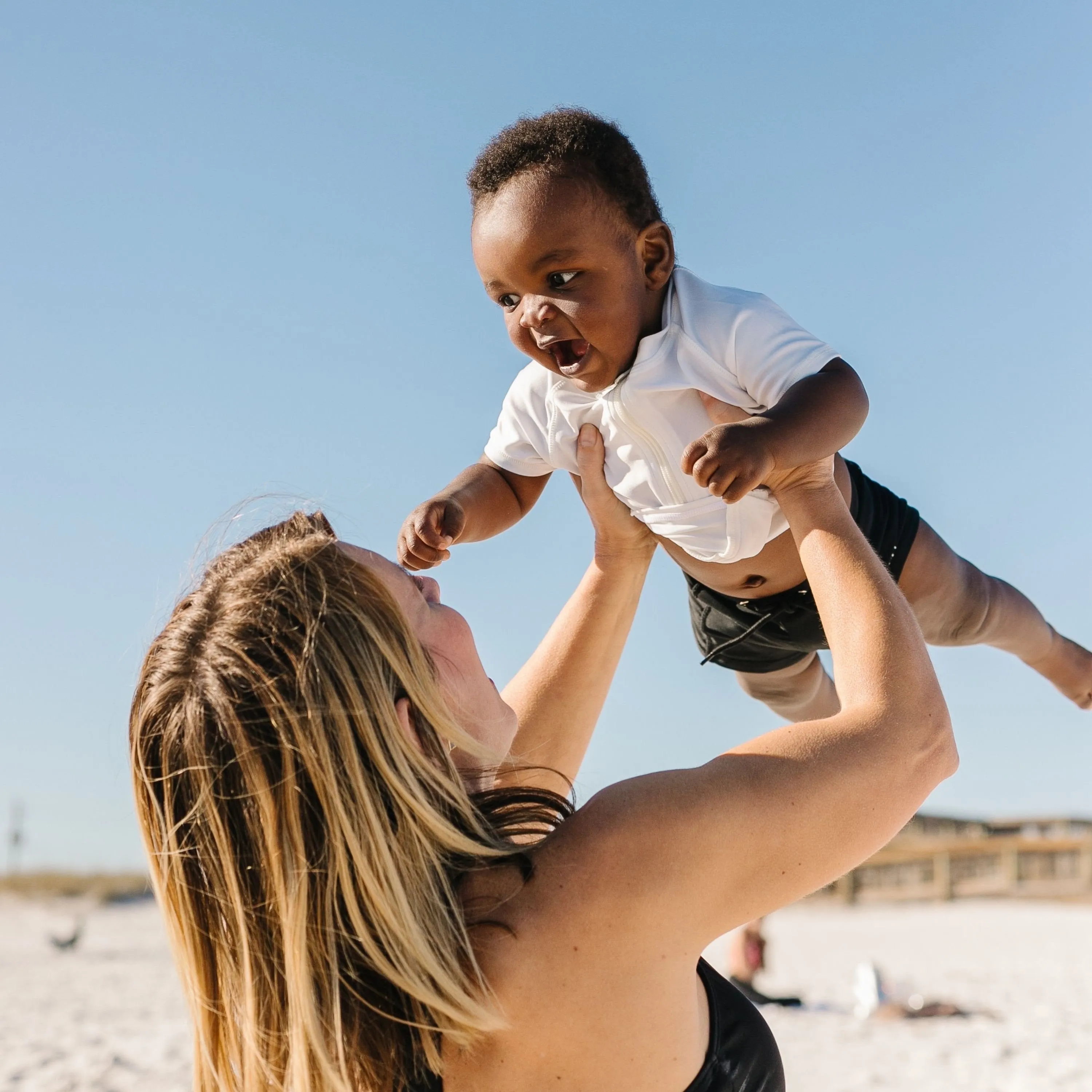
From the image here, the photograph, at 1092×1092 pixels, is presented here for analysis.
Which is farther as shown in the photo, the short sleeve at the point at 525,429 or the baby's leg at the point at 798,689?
the baby's leg at the point at 798,689

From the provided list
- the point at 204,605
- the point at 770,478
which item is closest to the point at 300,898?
the point at 204,605

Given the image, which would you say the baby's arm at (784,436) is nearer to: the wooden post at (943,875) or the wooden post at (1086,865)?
the wooden post at (1086,865)

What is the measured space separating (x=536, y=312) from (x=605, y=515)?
516mm

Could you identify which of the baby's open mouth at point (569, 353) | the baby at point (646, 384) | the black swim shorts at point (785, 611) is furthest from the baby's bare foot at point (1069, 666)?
the baby's open mouth at point (569, 353)

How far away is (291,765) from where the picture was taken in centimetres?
179

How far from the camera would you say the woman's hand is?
2902 millimetres

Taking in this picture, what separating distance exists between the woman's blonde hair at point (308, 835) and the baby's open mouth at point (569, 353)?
3.15 feet

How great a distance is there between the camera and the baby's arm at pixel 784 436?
2.27m

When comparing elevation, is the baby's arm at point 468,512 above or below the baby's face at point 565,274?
below

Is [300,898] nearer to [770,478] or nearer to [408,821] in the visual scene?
[408,821]

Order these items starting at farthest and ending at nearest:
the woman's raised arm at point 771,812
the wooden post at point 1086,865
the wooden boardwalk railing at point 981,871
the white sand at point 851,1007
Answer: the wooden boardwalk railing at point 981,871
the wooden post at point 1086,865
the white sand at point 851,1007
the woman's raised arm at point 771,812

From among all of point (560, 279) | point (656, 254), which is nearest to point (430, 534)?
point (560, 279)

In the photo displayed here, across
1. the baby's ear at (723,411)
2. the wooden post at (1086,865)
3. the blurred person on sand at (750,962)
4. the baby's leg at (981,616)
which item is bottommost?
the wooden post at (1086,865)

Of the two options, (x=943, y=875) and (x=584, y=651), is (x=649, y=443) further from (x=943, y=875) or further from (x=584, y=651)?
(x=943, y=875)
